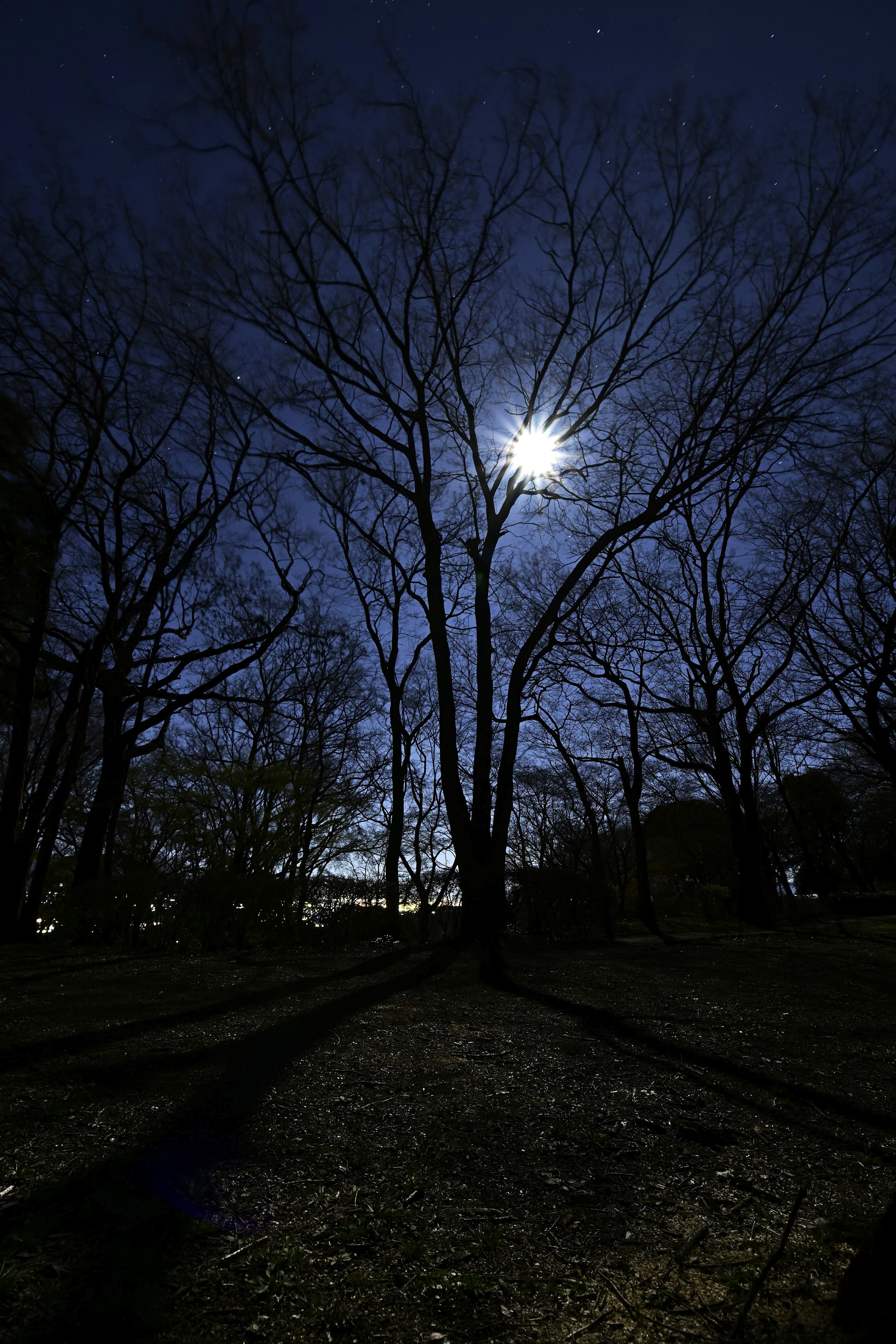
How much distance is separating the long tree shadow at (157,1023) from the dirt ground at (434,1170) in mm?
27

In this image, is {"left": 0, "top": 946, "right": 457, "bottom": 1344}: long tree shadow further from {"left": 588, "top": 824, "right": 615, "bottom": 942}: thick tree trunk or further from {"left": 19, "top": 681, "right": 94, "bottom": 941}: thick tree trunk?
{"left": 19, "top": 681, "right": 94, "bottom": 941}: thick tree trunk

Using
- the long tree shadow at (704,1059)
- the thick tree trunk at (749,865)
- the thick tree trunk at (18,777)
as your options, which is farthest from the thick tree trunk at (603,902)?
the thick tree trunk at (18,777)

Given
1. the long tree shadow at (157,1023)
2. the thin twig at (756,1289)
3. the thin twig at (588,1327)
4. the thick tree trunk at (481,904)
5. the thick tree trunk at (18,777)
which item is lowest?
the thin twig at (588,1327)

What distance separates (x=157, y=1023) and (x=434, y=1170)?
2.34 meters

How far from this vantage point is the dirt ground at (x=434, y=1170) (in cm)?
137

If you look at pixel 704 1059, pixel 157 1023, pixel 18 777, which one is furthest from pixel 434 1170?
pixel 18 777

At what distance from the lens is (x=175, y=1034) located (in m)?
3.40

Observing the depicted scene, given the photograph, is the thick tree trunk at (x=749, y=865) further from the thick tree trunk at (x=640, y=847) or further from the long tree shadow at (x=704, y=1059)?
the long tree shadow at (x=704, y=1059)

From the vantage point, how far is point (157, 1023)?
12.0ft

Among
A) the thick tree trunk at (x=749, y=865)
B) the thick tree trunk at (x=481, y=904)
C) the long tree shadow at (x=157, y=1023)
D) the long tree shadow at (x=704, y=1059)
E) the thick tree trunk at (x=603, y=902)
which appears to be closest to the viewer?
the long tree shadow at (x=704, y=1059)

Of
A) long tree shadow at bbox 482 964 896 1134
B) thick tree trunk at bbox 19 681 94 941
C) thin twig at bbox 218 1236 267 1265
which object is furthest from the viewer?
thick tree trunk at bbox 19 681 94 941

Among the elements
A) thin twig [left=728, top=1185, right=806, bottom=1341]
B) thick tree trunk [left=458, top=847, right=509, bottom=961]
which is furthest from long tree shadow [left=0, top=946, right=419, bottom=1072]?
thin twig [left=728, top=1185, right=806, bottom=1341]

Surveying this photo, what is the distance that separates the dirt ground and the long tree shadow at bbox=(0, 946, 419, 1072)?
0.09 feet

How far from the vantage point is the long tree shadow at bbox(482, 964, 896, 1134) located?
96.7 inches
